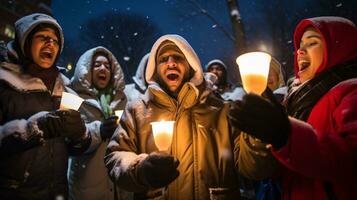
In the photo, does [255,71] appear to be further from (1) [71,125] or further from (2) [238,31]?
(2) [238,31]

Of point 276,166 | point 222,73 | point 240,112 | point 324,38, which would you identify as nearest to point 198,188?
point 276,166

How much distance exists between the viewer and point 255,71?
2.16 metres

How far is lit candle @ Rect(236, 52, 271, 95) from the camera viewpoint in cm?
214

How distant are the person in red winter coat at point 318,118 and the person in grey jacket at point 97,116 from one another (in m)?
2.94

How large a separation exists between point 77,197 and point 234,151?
299 cm

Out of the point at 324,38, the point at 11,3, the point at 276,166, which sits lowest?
the point at 276,166

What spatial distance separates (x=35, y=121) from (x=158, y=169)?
183 cm

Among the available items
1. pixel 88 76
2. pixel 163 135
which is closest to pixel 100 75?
pixel 88 76

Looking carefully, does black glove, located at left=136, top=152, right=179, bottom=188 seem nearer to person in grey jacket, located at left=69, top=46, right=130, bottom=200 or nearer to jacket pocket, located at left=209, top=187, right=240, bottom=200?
jacket pocket, located at left=209, top=187, right=240, bottom=200

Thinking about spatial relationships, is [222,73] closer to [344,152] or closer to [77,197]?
[77,197]

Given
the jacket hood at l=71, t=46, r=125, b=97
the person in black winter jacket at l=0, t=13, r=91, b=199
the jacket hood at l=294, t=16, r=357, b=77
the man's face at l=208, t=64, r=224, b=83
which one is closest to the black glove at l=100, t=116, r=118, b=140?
the person in black winter jacket at l=0, t=13, r=91, b=199

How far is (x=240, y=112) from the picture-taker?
2004mm

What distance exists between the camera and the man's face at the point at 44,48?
427 centimetres

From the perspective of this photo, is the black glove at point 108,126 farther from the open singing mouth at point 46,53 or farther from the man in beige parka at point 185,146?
the man in beige parka at point 185,146
